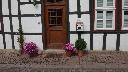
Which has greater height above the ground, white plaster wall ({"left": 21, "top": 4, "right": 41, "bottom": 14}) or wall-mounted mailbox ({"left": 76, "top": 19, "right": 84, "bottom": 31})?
white plaster wall ({"left": 21, "top": 4, "right": 41, "bottom": 14})

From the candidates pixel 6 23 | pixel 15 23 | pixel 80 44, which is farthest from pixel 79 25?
pixel 6 23

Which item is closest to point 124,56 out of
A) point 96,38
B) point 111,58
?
point 111,58

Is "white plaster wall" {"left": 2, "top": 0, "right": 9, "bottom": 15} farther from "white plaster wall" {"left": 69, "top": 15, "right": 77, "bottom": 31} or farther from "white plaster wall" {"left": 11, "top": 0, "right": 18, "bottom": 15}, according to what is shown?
"white plaster wall" {"left": 69, "top": 15, "right": 77, "bottom": 31}

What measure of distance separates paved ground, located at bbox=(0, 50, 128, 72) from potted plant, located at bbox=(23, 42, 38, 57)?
0.19 meters

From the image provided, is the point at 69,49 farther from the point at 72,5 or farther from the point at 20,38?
the point at 20,38

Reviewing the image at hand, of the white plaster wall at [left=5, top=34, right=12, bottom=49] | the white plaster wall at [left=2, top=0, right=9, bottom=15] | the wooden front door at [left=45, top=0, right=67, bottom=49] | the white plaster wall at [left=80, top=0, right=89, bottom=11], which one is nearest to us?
the white plaster wall at [left=80, top=0, right=89, bottom=11]

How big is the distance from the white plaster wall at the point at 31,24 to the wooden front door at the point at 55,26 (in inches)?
12.8

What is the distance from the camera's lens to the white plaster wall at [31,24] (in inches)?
498

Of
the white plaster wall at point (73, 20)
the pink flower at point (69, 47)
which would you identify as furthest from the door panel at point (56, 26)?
the pink flower at point (69, 47)

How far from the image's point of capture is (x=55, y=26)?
12734 mm

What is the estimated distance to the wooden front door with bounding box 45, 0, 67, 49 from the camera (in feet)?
41.4

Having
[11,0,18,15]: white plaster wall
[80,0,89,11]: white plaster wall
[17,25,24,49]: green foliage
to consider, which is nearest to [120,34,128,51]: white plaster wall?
[80,0,89,11]: white plaster wall

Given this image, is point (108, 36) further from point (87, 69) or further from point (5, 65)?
point (5, 65)

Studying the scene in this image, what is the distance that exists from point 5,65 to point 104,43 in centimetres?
401
